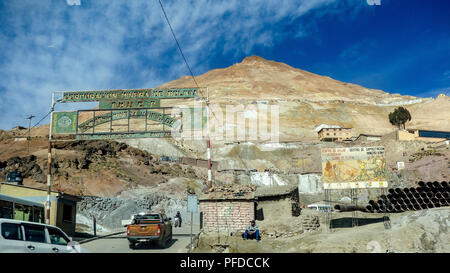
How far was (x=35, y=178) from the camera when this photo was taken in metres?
44.5

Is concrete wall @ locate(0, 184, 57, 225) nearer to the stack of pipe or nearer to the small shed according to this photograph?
the small shed

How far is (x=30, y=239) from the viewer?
8.90 meters

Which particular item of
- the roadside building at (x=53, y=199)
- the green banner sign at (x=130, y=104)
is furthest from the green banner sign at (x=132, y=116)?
the roadside building at (x=53, y=199)

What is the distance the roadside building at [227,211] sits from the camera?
19719 millimetres

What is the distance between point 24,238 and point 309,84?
185078 millimetres

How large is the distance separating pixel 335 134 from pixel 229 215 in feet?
271

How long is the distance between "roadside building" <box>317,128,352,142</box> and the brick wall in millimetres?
80828

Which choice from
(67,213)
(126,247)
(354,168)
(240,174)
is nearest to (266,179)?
(240,174)

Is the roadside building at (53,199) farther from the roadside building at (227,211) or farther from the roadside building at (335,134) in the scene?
the roadside building at (335,134)

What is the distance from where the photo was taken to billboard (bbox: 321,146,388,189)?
18031mm

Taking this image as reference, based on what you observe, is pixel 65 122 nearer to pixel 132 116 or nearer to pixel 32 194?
pixel 132 116

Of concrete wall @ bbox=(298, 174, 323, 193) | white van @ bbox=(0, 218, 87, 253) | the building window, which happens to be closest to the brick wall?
the building window
